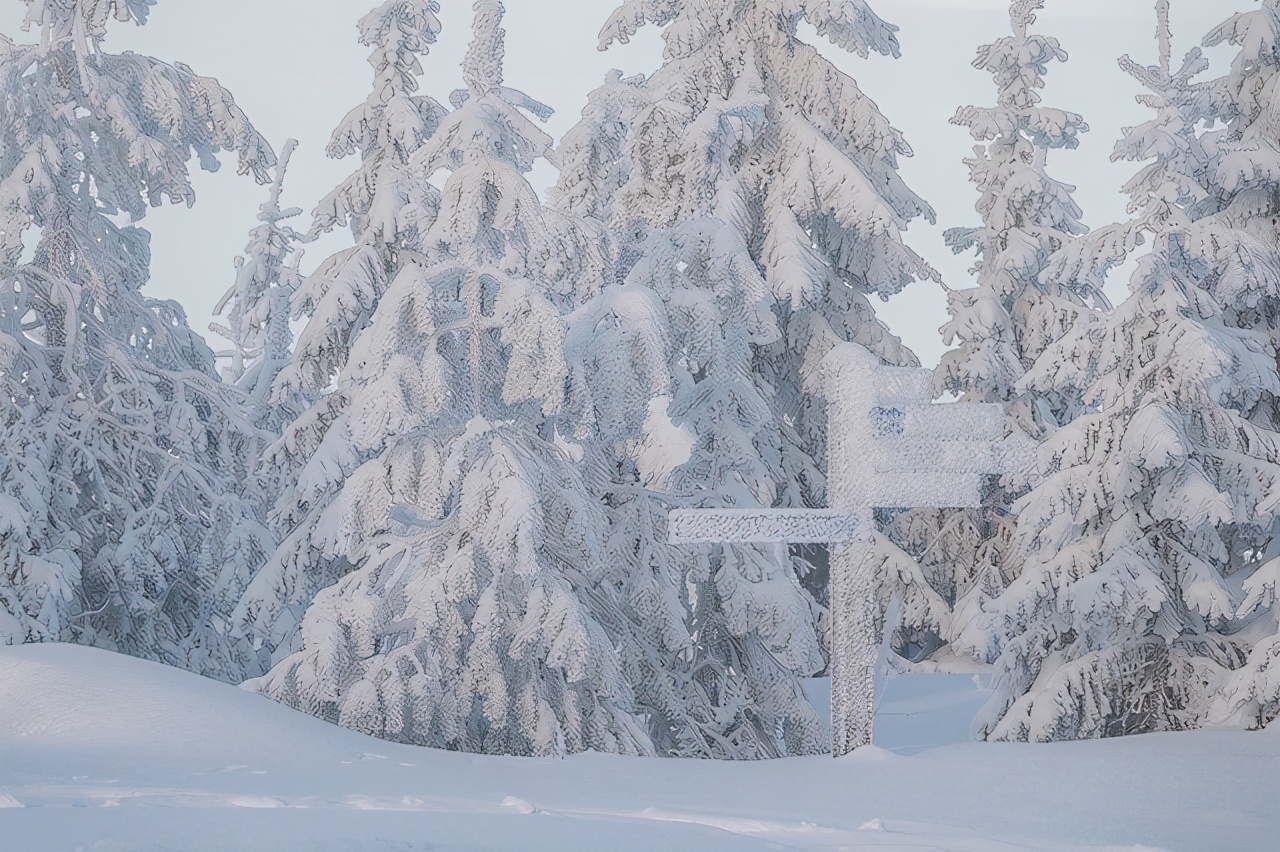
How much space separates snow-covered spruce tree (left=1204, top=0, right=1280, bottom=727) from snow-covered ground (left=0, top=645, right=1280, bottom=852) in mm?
2933

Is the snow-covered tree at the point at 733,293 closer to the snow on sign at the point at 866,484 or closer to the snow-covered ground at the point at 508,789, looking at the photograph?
the snow on sign at the point at 866,484

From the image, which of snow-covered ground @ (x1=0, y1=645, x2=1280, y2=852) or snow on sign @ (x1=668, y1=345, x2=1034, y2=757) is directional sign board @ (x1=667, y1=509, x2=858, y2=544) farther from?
snow-covered ground @ (x1=0, y1=645, x2=1280, y2=852)

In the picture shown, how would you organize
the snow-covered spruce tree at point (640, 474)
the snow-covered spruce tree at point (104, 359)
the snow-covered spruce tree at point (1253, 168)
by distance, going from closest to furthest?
the snow-covered spruce tree at point (640, 474)
the snow-covered spruce tree at point (1253, 168)
the snow-covered spruce tree at point (104, 359)

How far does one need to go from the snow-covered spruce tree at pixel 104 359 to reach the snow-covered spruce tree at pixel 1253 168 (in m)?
10.4

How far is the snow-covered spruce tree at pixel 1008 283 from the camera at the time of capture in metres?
20.0

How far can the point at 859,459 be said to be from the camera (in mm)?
9188

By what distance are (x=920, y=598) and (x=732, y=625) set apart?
18.9 ft

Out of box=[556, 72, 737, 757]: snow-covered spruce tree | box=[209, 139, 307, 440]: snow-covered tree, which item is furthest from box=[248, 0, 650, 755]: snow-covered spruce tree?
box=[209, 139, 307, 440]: snow-covered tree

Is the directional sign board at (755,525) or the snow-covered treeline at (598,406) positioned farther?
the snow-covered treeline at (598,406)

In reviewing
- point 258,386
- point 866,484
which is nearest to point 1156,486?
point 866,484

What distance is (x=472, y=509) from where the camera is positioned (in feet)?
34.8

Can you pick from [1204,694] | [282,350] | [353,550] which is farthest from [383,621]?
[282,350]

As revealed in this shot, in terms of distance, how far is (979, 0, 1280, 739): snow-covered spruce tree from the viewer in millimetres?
11148

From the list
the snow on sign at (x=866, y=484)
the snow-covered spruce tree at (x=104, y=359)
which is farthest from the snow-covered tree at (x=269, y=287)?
the snow on sign at (x=866, y=484)
